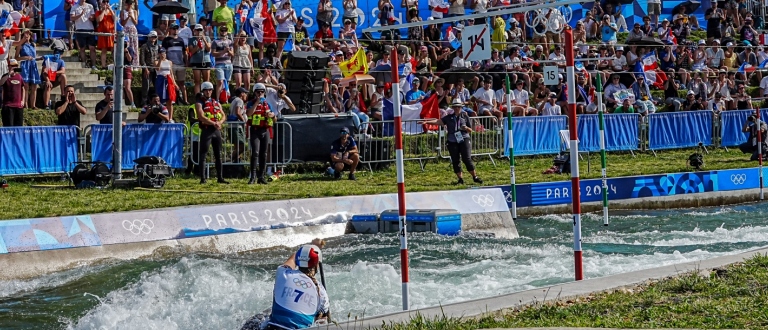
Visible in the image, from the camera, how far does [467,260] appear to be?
1698cm

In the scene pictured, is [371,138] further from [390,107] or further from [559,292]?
[559,292]

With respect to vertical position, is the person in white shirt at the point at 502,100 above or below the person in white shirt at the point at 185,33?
below

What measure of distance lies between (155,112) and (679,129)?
616 inches

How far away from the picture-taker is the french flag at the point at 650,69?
32.0 meters

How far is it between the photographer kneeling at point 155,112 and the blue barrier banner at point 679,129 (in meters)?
14.1

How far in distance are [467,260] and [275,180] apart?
24.6 feet

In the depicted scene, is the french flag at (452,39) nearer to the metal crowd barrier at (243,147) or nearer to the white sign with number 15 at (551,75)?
the metal crowd barrier at (243,147)

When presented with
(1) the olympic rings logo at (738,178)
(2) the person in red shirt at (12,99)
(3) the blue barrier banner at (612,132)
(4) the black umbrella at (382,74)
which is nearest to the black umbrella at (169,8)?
(2) the person in red shirt at (12,99)

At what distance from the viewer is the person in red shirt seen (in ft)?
72.1

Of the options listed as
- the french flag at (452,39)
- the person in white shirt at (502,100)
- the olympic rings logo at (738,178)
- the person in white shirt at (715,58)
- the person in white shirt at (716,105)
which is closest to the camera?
the olympic rings logo at (738,178)

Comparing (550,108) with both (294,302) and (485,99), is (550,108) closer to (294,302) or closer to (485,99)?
(485,99)

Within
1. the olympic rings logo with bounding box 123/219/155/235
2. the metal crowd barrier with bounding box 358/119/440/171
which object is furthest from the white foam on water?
the metal crowd barrier with bounding box 358/119/440/171

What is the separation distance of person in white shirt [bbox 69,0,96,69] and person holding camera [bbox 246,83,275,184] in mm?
5285

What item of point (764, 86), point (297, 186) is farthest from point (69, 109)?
point (764, 86)
